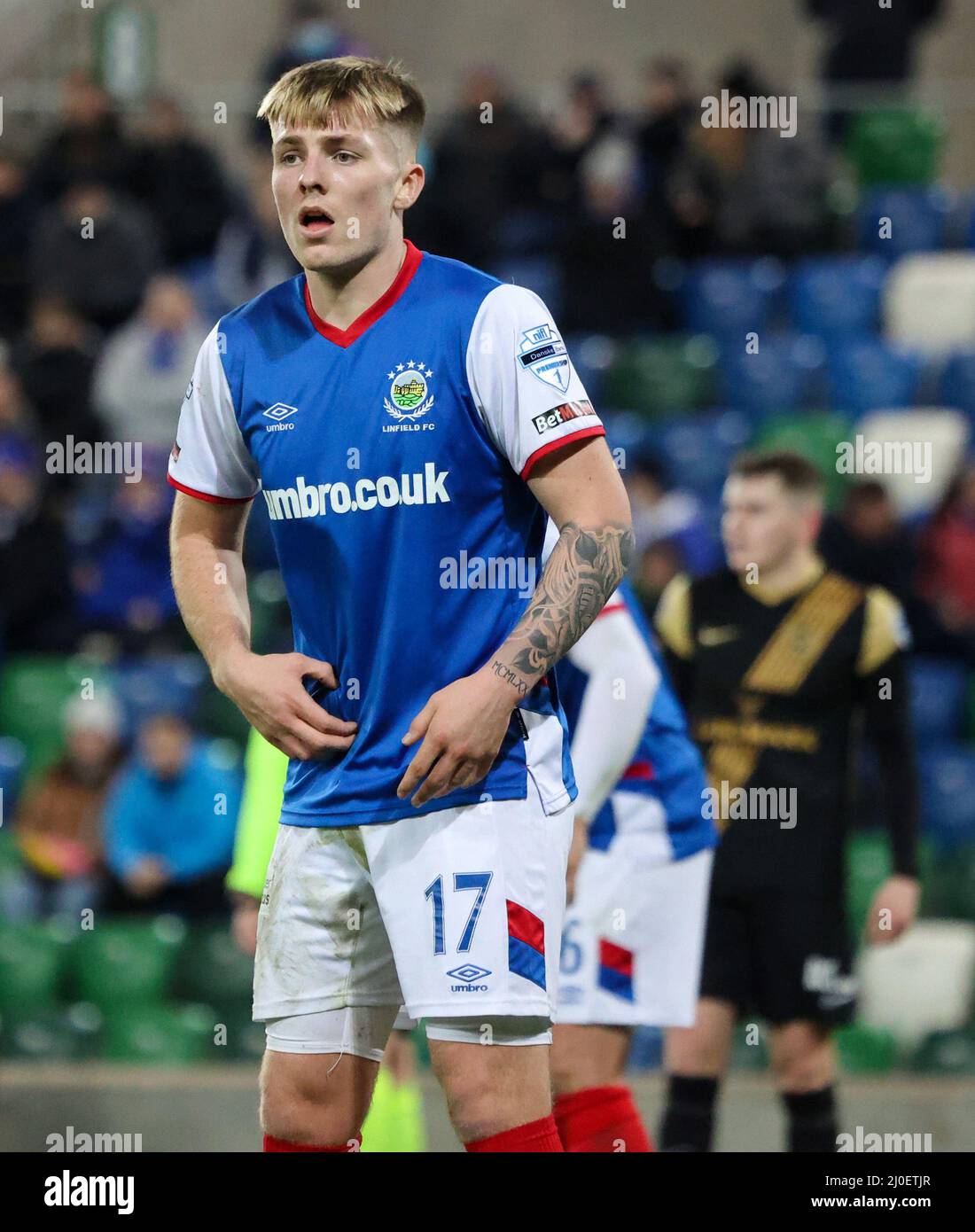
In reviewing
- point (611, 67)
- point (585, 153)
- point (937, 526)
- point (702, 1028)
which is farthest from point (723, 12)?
point (702, 1028)

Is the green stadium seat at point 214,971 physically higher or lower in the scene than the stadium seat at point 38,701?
lower

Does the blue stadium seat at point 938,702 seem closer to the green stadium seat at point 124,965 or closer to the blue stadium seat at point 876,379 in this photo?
the blue stadium seat at point 876,379

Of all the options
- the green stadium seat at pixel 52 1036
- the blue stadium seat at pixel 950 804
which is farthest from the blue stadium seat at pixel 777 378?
the green stadium seat at pixel 52 1036

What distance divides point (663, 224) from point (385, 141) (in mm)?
7329

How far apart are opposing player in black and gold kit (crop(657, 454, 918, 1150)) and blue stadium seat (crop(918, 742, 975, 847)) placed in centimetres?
283

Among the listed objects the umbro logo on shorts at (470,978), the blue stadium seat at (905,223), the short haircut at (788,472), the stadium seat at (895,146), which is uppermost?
the stadium seat at (895,146)

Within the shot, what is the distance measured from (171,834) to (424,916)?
4837 millimetres

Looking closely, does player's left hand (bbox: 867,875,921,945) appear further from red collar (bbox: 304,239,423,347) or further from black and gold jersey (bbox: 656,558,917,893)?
red collar (bbox: 304,239,423,347)

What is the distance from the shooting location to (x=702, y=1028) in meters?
4.85

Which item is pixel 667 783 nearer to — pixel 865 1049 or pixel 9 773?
pixel 865 1049

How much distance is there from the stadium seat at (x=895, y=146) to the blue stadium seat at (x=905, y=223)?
0.27 meters

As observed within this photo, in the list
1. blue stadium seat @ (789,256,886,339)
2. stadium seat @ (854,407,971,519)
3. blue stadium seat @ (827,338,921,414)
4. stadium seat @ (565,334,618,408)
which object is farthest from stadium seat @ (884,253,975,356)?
stadium seat @ (565,334,618,408)

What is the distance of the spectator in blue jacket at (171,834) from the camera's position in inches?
296

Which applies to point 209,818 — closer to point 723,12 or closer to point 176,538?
point 176,538
